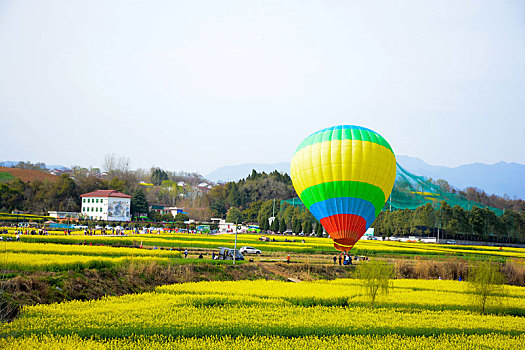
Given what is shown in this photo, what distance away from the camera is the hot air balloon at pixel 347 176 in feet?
Answer: 115

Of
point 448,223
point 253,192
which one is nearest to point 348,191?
point 448,223

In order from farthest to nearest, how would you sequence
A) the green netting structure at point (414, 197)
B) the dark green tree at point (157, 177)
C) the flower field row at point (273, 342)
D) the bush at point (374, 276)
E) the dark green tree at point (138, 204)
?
the dark green tree at point (157, 177) → the dark green tree at point (138, 204) → the green netting structure at point (414, 197) → the bush at point (374, 276) → the flower field row at point (273, 342)

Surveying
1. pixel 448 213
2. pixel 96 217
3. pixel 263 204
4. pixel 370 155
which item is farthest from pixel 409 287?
pixel 263 204

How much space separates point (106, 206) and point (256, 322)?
73.4 meters

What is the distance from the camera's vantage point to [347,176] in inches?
1379

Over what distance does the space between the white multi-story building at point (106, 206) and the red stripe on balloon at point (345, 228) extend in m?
58.6

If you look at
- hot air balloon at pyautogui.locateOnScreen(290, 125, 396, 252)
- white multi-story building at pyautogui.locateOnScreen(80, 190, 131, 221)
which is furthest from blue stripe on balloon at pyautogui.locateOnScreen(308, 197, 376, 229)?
white multi-story building at pyautogui.locateOnScreen(80, 190, 131, 221)

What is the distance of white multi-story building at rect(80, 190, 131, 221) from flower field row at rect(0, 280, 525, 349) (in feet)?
210

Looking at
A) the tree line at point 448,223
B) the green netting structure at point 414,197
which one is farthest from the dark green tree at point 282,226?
the tree line at point 448,223

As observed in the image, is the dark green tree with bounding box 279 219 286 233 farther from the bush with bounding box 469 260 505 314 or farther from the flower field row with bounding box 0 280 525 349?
the bush with bounding box 469 260 505 314

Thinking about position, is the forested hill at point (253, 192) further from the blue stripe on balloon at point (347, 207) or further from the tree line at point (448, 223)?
the blue stripe on balloon at point (347, 207)

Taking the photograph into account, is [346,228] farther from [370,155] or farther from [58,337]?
[58,337]

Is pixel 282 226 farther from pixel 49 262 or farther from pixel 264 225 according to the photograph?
pixel 49 262

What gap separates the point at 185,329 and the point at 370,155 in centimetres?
2223
